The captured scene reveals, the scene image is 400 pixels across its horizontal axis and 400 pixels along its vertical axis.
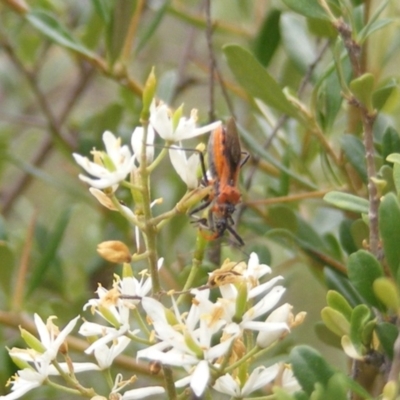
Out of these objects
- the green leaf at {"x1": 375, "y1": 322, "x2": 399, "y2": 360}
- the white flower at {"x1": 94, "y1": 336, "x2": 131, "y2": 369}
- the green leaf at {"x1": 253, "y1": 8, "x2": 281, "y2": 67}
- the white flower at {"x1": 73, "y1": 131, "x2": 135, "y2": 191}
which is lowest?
the white flower at {"x1": 94, "y1": 336, "x2": 131, "y2": 369}

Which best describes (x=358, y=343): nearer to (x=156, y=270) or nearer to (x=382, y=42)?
(x=156, y=270)

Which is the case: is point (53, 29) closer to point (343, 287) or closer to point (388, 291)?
point (343, 287)

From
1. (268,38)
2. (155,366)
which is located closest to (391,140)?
(155,366)

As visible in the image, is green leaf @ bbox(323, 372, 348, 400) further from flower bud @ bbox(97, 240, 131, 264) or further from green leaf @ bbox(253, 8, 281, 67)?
green leaf @ bbox(253, 8, 281, 67)

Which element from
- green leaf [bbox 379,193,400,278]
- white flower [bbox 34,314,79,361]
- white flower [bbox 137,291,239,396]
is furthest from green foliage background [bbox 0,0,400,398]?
white flower [bbox 34,314,79,361]

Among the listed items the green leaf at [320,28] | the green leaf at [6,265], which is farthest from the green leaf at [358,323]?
the green leaf at [6,265]

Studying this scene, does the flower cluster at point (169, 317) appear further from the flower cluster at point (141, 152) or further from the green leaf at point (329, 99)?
the green leaf at point (329, 99)
